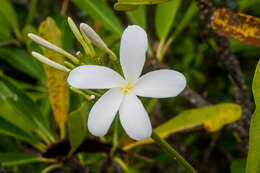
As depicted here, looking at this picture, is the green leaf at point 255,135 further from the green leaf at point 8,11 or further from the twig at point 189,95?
the green leaf at point 8,11

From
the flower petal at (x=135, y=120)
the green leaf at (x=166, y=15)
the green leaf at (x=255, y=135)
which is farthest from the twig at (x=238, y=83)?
the flower petal at (x=135, y=120)

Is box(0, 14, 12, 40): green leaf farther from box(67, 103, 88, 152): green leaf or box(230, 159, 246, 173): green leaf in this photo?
box(230, 159, 246, 173): green leaf

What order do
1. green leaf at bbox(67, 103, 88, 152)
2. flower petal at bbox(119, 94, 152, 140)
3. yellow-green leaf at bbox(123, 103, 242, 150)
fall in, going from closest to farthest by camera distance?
flower petal at bbox(119, 94, 152, 140), green leaf at bbox(67, 103, 88, 152), yellow-green leaf at bbox(123, 103, 242, 150)

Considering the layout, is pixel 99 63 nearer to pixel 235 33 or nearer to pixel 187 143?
pixel 235 33

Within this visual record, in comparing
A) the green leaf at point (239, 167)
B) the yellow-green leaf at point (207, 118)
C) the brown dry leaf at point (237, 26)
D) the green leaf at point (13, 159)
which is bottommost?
the green leaf at point (239, 167)

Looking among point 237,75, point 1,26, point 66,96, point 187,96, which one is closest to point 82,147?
point 66,96

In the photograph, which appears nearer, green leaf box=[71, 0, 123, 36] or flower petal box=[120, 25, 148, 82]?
flower petal box=[120, 25, 148, 82]

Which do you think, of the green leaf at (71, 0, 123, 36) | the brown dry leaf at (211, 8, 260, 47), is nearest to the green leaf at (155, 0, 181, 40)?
the green leaf at (71, 0, 123, 36)

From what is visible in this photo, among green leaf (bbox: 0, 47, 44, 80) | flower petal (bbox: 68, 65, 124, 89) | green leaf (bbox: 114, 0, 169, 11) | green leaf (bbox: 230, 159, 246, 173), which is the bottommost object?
green leaf (bbox: 230, 159, 246, 173)
